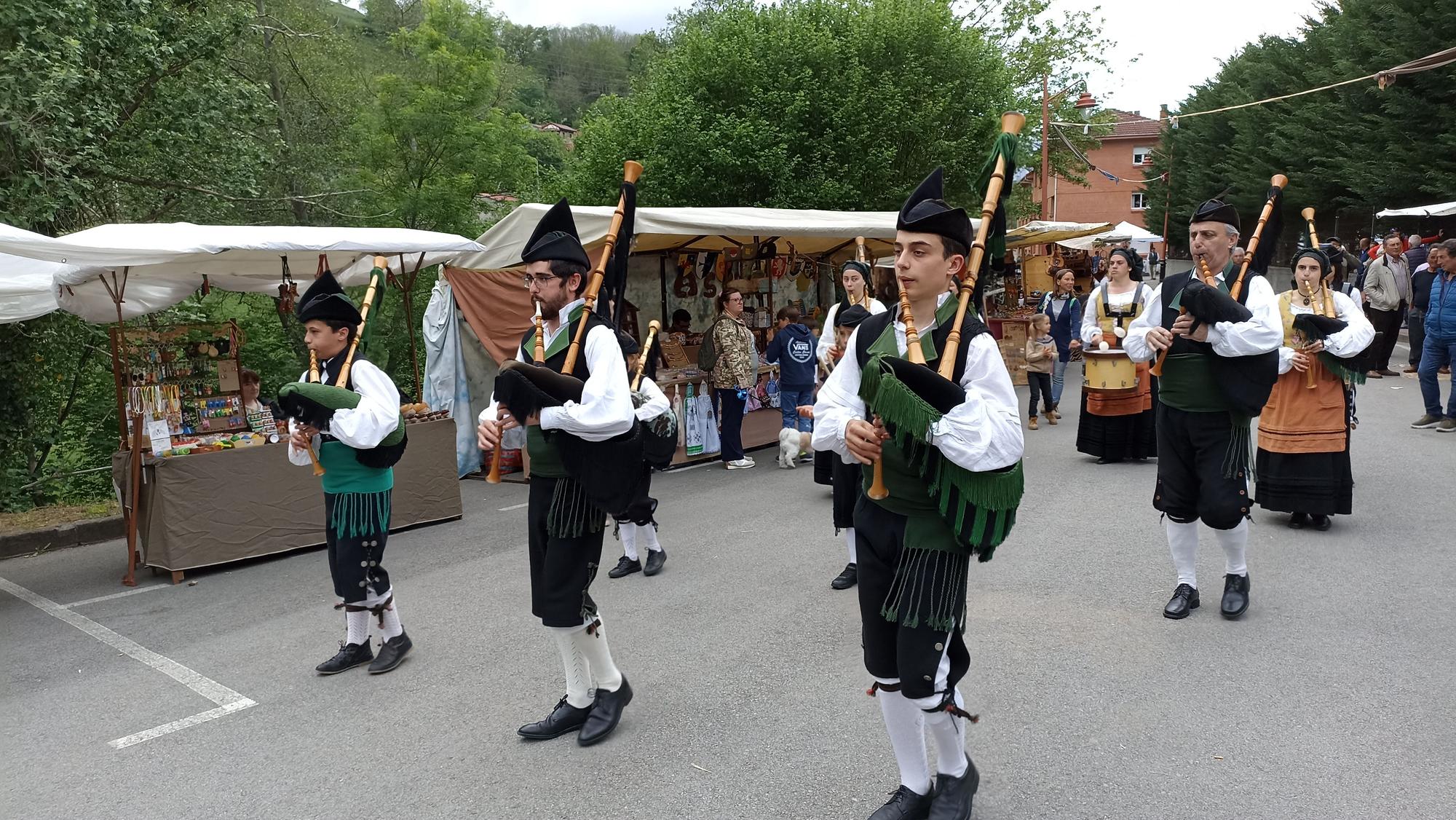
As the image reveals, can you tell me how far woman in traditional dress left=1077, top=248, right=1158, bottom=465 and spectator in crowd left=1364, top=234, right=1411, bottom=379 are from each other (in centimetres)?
648

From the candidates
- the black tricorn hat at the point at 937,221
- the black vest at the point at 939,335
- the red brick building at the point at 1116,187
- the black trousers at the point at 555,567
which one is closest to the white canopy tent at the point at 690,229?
the black trousers at the point at 555,567

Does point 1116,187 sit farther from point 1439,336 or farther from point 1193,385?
point 1193,385

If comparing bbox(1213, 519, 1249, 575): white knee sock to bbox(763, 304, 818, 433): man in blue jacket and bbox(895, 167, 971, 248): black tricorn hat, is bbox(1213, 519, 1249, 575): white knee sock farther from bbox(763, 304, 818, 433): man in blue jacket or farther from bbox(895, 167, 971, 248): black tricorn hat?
bbox(763, 304, 818, 433): man in blue jacket

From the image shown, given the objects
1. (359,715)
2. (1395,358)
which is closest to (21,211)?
(359,715)

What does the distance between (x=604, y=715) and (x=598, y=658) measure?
0.22 meters

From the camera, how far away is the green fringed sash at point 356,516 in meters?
4.55

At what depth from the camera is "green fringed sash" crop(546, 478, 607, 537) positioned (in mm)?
3602

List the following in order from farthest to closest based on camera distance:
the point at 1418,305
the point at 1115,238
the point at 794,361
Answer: the point at 1115,238
the point at 1418,305
the point at 794,361

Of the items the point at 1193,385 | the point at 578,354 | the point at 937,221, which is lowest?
the point at 1193,385

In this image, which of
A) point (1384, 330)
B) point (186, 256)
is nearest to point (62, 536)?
point (186, 256)

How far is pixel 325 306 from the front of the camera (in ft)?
14.8

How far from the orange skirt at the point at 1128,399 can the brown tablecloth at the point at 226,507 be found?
20.0ft

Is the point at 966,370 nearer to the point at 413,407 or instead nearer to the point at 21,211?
the point at 413,407

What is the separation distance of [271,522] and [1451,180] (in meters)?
23.3
